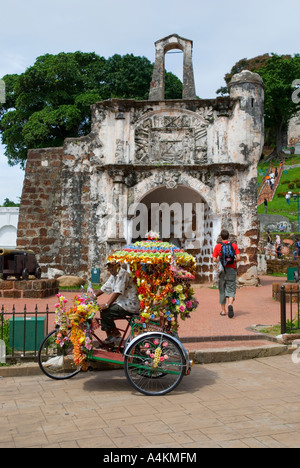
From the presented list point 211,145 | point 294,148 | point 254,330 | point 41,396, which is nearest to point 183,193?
point 211,145

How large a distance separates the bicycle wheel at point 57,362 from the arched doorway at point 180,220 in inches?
389

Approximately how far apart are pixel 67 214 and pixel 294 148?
51115 mm

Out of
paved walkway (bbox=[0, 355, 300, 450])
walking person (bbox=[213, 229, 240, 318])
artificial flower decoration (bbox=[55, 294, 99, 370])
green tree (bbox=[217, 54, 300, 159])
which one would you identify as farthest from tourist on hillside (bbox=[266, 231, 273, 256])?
green tree (bbox=[217, 54, 300, 159])

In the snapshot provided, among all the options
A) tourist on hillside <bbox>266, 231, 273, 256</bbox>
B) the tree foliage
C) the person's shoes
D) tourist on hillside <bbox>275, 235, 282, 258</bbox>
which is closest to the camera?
the person's shoes

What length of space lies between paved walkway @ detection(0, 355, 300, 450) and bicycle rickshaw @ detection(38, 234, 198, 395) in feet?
0.91

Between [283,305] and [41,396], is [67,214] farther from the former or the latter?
[41,396]

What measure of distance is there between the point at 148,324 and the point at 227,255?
449 cm

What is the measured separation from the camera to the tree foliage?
2789cm

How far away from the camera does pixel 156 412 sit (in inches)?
177

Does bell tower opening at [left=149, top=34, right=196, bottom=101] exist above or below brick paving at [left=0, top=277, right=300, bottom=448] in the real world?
above

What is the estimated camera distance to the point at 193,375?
5.97 meters

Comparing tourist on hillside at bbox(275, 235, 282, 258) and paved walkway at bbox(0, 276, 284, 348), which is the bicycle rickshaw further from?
tourist on hillside at bbox(275, 235, 282, 258)
